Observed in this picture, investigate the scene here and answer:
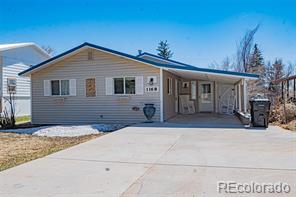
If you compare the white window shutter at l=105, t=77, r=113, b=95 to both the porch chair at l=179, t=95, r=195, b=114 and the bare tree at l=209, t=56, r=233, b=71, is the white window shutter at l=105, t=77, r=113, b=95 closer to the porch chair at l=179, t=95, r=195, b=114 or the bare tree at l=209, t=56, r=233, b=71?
the porch chair at l=179, t=95, r=195, b=114

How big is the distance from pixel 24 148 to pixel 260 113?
327 inches

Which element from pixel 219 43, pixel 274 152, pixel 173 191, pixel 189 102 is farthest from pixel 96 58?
pixel 219 43

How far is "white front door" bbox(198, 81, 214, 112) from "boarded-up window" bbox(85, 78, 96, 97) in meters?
8.40

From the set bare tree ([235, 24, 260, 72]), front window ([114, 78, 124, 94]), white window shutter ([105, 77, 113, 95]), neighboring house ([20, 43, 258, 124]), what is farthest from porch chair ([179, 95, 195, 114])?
bare tree ([235, 24, 260, 72])

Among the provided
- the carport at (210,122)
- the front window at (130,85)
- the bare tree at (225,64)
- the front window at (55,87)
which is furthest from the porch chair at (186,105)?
the bare tree at (225,64)

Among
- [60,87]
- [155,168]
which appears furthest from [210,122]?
[155,168]

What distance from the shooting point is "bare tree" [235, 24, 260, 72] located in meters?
27.9

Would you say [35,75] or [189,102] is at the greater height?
[35,75]

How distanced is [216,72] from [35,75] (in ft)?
31.1

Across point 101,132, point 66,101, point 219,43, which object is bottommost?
point 101,132

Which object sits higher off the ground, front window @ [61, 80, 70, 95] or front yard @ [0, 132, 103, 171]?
front window @ [61, 80, 70, 95]

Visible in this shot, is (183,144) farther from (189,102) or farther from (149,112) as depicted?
(189,102)

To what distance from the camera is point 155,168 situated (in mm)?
5211

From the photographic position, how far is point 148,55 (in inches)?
714
